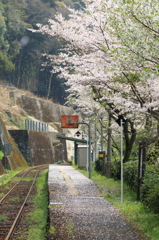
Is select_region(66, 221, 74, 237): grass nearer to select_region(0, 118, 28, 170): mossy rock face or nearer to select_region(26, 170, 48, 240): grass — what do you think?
select_region(26, 170, 48, 240): grass

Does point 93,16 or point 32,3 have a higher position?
point 32,3

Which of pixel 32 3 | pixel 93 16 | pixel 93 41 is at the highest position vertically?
pixel 32 3

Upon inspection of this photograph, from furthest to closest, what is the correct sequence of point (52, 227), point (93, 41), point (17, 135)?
point (17, 135)
point (93, 41)
point (52, 227)

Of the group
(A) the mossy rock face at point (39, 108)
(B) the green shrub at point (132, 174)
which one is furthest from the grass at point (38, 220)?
(A) the mossy rock face at point (39, 108)

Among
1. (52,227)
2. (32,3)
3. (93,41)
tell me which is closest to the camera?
(52,227)

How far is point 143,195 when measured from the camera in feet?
34.8

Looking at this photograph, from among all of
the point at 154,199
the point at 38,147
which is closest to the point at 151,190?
the point at 154,199

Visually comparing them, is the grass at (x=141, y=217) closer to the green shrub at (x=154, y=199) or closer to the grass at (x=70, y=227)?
the green shrub at (x=154, y=199)

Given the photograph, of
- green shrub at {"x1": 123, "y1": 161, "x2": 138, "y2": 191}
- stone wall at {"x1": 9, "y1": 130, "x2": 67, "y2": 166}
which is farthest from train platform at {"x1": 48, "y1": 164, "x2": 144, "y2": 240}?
stone wall at {"x1": 9, "y1": 130, "x2": 67, "y2": 166}

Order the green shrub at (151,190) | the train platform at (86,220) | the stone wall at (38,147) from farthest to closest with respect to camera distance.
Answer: the stone wall at (38,147), the green shrub at (151,190), the train platform at (86,220)

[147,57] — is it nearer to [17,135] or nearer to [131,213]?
[131,213]

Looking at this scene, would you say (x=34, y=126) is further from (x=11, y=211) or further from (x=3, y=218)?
(x=3, y=218)

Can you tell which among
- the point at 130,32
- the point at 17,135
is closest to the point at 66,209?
the point at 130,32

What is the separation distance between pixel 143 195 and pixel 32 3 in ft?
208
